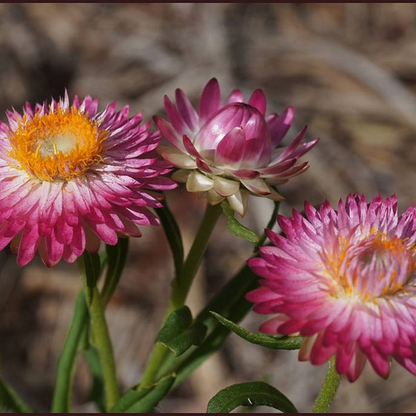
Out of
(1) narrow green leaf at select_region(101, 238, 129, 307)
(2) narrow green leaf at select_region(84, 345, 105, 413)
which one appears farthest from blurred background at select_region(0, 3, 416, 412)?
(1) narrow green leaf at select_region(101, 238, 129, 307)

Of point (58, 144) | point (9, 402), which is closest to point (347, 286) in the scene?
point (58, 144)

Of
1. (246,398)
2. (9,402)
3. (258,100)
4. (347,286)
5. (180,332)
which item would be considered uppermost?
(258,100)

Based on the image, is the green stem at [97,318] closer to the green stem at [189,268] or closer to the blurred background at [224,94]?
the green stem at [189,268]

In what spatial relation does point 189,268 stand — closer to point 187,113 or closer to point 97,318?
point 97,318

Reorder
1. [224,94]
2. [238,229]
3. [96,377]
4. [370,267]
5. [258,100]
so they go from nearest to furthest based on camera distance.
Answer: [370,267]
[238,229]
[258,100]
[96,377]
[224,94]

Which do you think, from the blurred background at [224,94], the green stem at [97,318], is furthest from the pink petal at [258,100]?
the blurred background at [224,94]
